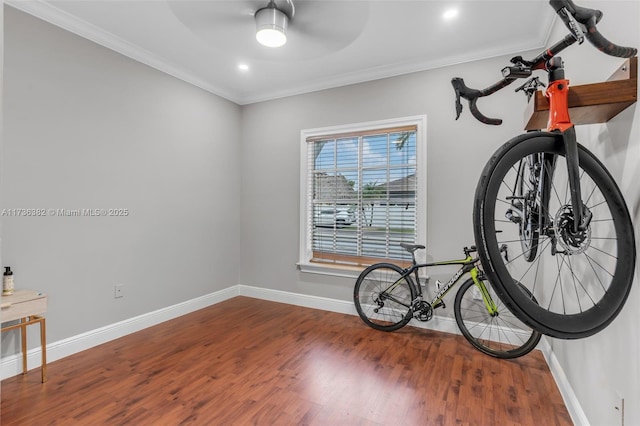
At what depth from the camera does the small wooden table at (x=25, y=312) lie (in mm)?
2264

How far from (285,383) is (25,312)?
1843 millimetres

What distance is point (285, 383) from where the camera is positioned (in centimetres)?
245

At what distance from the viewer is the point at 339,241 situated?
405 centimetres

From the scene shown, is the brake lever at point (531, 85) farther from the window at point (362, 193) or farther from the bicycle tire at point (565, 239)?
the window at point (362, 193)

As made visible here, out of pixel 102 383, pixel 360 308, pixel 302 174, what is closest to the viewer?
pixel 102 383

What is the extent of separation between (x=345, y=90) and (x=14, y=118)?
9.81 feet

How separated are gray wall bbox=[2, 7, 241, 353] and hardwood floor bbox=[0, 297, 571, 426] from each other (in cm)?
58

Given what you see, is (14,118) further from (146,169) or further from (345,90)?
(345,90)

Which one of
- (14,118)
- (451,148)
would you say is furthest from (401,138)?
(14,118)

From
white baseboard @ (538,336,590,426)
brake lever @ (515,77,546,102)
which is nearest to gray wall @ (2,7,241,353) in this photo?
brake lever @ (515,77,546,102)

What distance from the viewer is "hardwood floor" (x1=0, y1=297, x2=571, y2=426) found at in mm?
2107

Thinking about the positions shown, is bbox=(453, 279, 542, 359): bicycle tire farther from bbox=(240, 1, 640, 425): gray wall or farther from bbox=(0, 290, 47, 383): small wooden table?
bbox=(0, 290, 47, 383): small wooden table

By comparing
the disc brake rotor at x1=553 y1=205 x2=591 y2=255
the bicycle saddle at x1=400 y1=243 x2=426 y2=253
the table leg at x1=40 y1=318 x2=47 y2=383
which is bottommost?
the table leg at x1=40 y1=318 x2=47 y2=383

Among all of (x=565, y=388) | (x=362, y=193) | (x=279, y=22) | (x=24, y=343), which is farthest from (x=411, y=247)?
(x=24, y=343)
